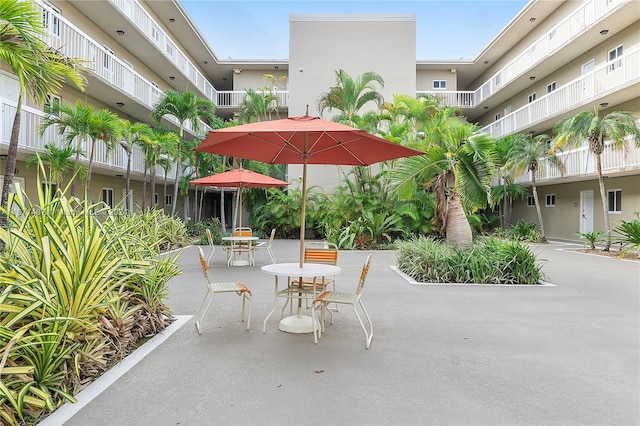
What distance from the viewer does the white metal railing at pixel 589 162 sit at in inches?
547

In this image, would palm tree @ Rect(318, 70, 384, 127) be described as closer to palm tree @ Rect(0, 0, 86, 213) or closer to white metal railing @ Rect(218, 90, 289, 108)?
white metal railing @ Rect(218, 90, 289, 108)

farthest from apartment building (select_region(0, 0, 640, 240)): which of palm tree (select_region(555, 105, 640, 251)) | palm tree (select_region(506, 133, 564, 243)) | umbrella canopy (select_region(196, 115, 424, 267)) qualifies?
umbrella canopy (select_region(196, 115, 424, 267))

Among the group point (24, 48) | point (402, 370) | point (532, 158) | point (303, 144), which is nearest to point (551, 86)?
point (532, 158)

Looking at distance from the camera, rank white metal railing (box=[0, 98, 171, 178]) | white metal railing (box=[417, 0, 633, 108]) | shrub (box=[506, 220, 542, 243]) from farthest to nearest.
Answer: shrub (box=[506, 220, 542, 243]), white metal railing (box=[417, 0, 633, 108]), white metal railing (box=[0, 98, 171, 178])

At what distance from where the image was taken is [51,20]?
12180 millimetres

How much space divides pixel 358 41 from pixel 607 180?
1415 cm

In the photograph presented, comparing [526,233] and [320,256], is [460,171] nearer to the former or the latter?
[320,256]

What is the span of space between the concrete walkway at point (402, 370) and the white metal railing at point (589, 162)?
33.1ft

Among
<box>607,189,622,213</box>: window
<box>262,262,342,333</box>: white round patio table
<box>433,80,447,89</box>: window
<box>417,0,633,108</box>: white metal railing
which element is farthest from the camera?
<box>433,80,447,89</box>: window

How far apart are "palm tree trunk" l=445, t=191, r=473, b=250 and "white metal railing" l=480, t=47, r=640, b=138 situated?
9.83 m

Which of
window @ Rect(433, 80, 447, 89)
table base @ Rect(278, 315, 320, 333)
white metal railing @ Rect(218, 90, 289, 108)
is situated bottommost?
table base @ Rect(278, 315, 320, 333)

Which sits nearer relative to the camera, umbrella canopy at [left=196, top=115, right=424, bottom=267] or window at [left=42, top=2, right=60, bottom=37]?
umbrella canopy at [left=196, top=115, right=424, bottom=267]

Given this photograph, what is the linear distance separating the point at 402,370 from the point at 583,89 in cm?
1785

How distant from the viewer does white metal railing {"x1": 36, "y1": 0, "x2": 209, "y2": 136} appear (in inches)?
488
